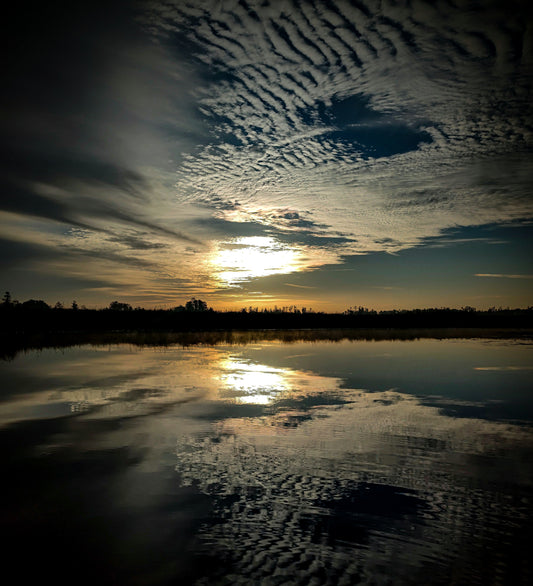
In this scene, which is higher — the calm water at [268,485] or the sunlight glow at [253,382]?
the sunlight glow at [253,382]

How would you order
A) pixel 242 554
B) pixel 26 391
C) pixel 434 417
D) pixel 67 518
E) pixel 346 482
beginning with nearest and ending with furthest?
pixel 242 554 < pixel 67 518 < pixel 346 482 < pixel 434 417 < pixel 26 391

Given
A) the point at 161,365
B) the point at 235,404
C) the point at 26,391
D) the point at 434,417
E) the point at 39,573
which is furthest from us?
the point at 161,365

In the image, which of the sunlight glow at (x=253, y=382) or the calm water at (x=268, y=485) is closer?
the calm water at (x=268, y=485)

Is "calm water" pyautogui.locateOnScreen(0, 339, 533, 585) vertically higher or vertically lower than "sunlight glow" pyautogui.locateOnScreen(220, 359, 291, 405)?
lower

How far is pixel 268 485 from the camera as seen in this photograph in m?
7.48

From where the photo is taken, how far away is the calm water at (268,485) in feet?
17.1

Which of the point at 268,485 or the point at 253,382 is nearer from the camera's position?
the point at 268,485

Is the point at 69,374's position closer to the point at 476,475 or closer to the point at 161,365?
the point at 161,365

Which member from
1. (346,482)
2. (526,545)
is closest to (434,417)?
(346,482)

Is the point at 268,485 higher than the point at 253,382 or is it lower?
lower

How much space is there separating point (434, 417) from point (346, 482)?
19.7ft

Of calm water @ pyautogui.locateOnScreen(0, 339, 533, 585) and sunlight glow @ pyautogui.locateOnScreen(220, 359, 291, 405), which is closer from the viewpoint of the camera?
calm water @ pyautogui.locateOnScreen(0, 339, 533, 585)

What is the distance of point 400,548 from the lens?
5574 millimetres

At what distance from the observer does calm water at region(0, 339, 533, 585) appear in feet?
17.1
